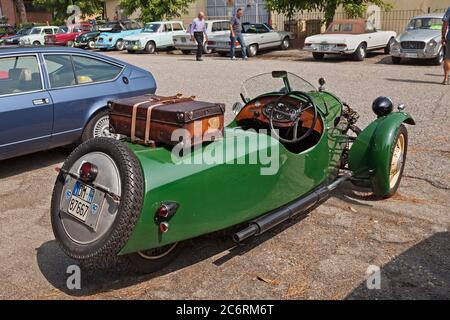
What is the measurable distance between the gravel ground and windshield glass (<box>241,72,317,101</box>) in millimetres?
1186

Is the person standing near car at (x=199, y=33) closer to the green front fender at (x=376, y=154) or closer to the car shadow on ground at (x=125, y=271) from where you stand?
the green front fender at (x=376, y=154)

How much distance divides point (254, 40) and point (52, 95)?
1449 cm

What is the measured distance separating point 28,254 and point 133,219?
4.81 ft

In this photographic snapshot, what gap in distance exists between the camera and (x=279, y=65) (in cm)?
1574

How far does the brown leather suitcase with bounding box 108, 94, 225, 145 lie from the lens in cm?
315

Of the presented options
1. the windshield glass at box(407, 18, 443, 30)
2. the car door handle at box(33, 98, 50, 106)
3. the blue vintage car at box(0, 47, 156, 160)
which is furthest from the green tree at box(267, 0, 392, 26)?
the car door handle at box(33, 98, 50, 106)

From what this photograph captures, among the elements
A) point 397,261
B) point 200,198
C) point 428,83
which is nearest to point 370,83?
point 428,83

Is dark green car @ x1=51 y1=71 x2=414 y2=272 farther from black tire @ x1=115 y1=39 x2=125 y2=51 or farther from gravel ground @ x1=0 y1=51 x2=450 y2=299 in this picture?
black tire @ x1=115 y1=39 x2=125 y2=51

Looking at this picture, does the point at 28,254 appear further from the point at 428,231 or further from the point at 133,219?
the point at 428,231

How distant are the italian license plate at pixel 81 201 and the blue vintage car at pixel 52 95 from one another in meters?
2.47

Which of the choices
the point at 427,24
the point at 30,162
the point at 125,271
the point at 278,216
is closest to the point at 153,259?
the point at 125,271

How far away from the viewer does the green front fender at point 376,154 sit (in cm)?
441

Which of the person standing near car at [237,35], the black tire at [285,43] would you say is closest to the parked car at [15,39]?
the person standing near car at [237,35]

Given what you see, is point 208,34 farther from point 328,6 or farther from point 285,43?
point 328,6
